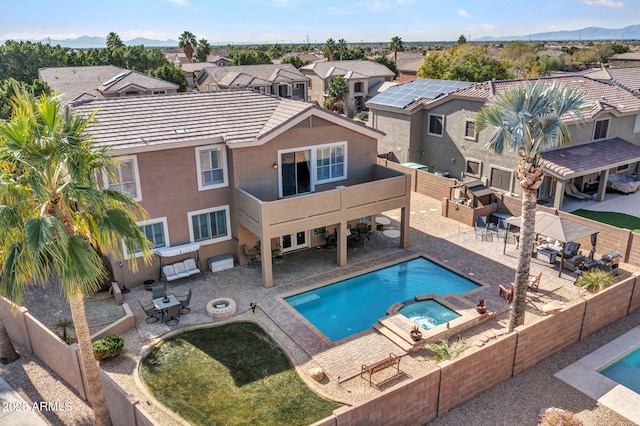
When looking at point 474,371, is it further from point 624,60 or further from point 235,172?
point 624,60

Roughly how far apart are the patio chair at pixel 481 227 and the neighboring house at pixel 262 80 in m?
41.8

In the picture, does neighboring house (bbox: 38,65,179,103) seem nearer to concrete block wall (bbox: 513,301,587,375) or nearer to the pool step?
the pool step

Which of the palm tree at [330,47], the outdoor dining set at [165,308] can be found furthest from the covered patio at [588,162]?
the palm tree at [330,47]

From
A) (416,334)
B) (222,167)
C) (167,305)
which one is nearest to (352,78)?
(222,167)

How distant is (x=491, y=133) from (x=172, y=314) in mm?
23283

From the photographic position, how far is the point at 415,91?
126 ft

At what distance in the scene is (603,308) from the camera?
56.0ft

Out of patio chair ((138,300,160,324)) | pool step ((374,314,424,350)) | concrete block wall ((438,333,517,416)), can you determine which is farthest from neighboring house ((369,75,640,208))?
patio chair ((138,300,160,324))

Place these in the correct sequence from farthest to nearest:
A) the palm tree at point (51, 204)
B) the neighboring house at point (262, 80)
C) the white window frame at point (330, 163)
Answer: the neighboring house at point (262, 80), the white window frame at point (330, 163), the palm tree at point (51, 204)

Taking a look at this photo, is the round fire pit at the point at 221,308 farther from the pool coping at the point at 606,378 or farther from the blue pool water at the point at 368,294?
the pool coping at the point at 606,378

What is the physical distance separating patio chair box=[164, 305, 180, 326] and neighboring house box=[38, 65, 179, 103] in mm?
37592

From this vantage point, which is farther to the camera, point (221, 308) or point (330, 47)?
point (330, 47)

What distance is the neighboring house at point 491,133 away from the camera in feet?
97.2

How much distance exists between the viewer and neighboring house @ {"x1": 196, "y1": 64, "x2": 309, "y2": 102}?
6323 cm
